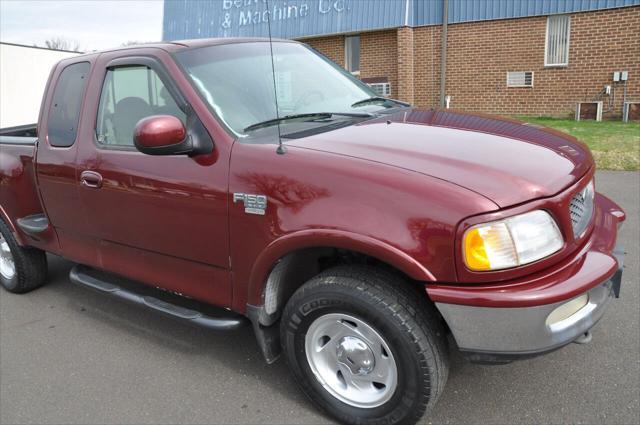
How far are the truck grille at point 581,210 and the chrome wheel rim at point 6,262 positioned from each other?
4.32 meters

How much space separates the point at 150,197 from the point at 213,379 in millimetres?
1129

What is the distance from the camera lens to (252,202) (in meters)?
2.54

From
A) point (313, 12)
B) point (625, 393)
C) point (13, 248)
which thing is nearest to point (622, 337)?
point (625, 393)

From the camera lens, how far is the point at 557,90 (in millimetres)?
14391

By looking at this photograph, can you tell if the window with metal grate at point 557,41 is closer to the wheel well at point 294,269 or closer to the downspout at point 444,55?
the downspout at point 444,55

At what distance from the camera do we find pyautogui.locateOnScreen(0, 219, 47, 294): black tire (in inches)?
174

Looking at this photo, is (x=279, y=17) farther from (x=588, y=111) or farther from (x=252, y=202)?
(x=252, y=202)

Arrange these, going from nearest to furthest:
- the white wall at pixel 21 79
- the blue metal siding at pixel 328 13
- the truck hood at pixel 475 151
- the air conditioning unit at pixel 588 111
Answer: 1. the truck hood at pixel 475 151
2. the air conditioning unit at pixel 588 111
3. the blue metal siding at pixel 328 13
4. the white wall at pixel 21 79

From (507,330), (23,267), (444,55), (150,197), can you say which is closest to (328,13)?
(444,55)

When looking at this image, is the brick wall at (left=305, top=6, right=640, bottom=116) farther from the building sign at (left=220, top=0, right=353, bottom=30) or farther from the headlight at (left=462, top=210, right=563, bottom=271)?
the headlight at (left=462, top=210, right=563, bottom=271)

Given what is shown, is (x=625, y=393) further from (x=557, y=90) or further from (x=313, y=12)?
(x=313, y=12)

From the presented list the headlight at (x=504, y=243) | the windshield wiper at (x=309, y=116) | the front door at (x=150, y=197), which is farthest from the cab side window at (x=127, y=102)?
the headlight at (x=504, y=243)

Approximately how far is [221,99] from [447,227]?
1.48m

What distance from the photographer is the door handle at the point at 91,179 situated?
3.25m
